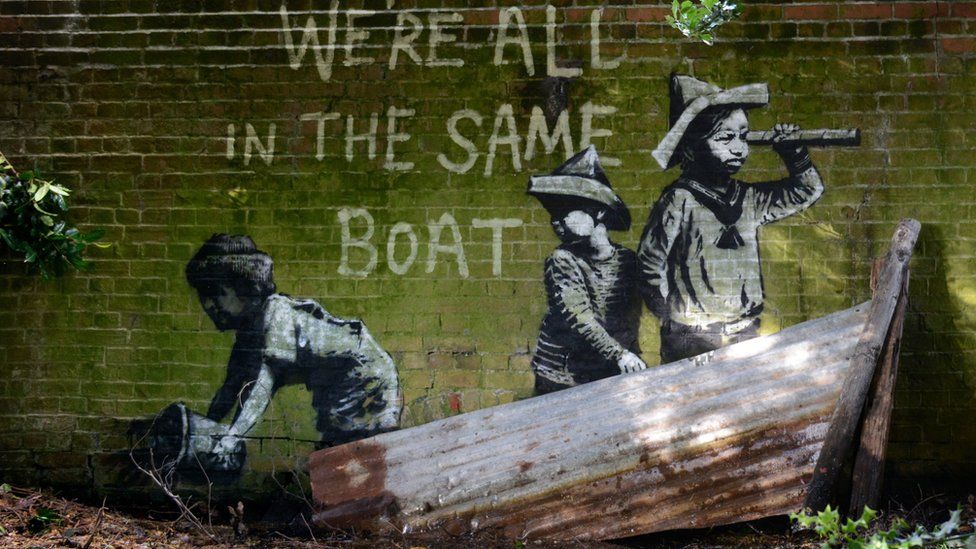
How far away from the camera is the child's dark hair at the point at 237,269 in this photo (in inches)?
185

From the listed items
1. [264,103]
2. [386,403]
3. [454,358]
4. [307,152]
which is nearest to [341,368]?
[386,403]

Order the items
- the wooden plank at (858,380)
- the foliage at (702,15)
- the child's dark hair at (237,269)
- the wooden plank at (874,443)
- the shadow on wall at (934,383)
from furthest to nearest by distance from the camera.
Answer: the child's dark hair at (237,269), the shadow on wall at (934,383), the wooden plank at (874,443), the wooden plank at (858,380), the foliage at (702,15)

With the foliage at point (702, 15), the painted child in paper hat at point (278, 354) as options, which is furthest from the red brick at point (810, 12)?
the painted child in paper hat at point (278, 354)

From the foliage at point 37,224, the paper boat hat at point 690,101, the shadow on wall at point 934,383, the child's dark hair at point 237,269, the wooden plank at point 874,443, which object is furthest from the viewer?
the child's dark hair at point 237,269

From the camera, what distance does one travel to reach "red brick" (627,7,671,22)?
457 cm

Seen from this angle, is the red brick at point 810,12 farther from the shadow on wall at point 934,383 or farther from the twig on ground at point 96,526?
the twig on ground at point 96,526

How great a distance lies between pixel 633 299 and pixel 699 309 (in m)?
0.38

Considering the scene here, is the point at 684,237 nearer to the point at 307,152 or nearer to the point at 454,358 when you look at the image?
the point at 454,358

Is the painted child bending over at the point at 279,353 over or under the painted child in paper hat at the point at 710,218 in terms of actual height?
under

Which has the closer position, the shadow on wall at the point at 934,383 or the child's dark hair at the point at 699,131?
the shadow on wall at the point at 934,383

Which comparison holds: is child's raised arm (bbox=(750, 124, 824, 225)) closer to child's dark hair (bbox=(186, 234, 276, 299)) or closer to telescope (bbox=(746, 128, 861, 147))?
telescope (bbox=(746, 128, 861, 147))

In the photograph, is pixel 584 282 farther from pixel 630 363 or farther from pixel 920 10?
pixel 920 10

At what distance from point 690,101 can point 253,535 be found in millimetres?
3474

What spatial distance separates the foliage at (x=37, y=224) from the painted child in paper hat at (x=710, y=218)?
3.21 meters
